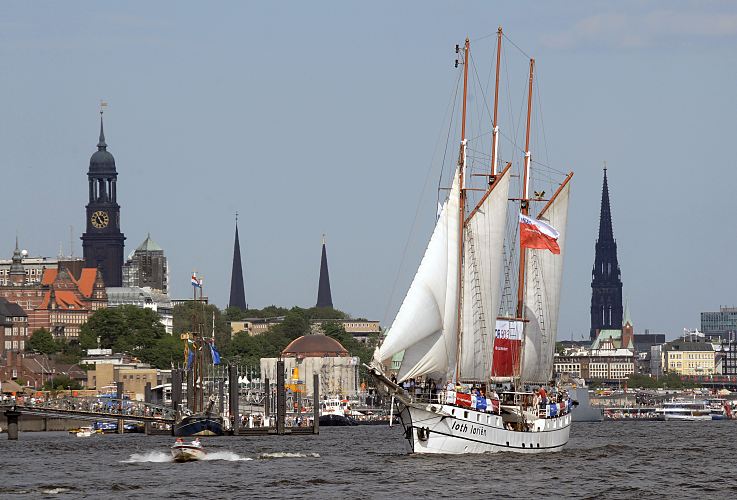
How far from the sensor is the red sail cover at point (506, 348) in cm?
11019

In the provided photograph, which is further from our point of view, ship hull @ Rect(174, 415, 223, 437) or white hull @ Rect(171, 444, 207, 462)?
ship hull @ Rect(174, 415, 223, 437)

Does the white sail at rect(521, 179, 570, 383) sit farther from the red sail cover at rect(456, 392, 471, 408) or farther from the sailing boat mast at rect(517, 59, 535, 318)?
the red sail cover at rect(456, 392, 471, 408)

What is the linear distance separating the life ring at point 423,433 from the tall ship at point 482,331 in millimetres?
46

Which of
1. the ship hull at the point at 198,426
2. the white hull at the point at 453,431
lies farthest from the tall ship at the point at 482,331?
the ship hull at the point at 198,426

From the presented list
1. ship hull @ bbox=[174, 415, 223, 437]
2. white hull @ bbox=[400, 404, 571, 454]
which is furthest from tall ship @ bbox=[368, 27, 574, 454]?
ship hull @ bbox=[174, 415, 223, 437]

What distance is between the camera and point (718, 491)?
8850 centimetres

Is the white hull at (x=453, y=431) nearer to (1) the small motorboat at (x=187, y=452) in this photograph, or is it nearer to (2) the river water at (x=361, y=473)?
(2) the river water at (x=361, y=473)

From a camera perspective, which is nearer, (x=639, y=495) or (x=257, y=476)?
(x=639, y=495)

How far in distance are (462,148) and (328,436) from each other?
6027 cm

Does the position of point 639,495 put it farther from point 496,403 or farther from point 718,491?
point 496,403

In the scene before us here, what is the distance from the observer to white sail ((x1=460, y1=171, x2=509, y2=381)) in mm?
106500

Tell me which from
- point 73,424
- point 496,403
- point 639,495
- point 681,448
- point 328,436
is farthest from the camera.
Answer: point 73,424

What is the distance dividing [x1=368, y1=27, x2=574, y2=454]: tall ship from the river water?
1.63 meters

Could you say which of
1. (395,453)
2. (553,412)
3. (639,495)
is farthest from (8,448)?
(639,495)
